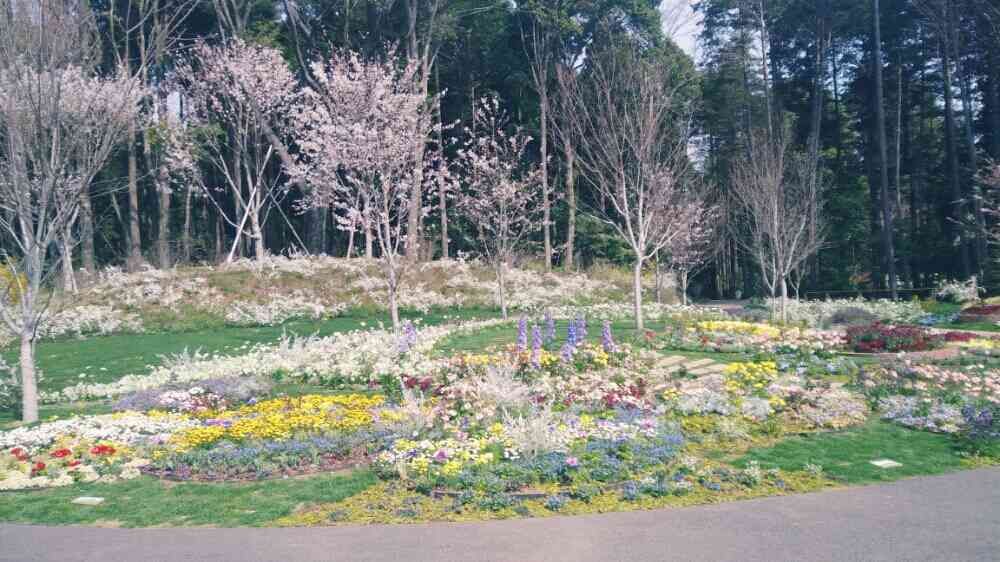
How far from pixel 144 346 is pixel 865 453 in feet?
56.7

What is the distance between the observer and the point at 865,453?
721 centimetres

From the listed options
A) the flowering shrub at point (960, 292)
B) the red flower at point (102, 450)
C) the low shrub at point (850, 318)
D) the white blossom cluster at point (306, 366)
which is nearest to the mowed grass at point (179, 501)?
the red flower at point (102, 450)

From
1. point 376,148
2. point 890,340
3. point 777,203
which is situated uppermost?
point 376,148

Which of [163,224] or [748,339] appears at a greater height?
[163,224]

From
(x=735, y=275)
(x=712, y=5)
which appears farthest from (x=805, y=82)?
(x=735, y=275)

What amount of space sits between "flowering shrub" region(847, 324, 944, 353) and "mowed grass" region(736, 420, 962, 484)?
6.59 metres

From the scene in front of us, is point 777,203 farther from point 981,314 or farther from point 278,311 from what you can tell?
point 278,311

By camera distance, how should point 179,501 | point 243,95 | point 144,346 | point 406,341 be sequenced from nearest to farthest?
point 179,501 → point 406,341 → point 144,346 → point 243,95

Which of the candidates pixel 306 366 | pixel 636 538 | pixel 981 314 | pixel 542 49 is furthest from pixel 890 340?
pixel 542 49

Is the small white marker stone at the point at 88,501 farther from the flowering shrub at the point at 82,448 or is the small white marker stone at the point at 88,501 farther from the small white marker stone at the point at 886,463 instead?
the small white marker stone at the point at 886,463

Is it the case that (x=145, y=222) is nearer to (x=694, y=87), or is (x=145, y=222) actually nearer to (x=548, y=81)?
(x=548, y=81)

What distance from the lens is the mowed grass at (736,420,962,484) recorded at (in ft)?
21.6

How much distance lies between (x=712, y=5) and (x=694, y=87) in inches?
429

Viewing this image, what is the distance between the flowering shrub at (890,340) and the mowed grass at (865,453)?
6590mm
